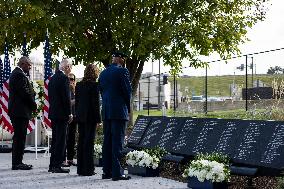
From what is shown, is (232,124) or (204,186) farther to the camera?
(232,124)

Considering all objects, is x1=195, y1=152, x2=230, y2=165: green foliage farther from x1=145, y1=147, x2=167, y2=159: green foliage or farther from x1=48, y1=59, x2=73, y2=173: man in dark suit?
x1=48, y1=59, x2=73, y2=173: man in dark suit

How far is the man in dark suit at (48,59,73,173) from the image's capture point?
450 inches

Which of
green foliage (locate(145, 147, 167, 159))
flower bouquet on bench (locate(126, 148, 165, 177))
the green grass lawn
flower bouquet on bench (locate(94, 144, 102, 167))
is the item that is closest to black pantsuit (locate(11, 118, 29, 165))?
flower bouquet on bench (locate(94, 144, 102, 167))

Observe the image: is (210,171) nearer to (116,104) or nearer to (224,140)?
(224,140)

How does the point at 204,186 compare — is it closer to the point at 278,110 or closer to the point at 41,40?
the point at 278,110

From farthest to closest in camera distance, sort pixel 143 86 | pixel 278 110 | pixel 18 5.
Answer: pixel 143 86, pixel 18 5, pixel 278 110

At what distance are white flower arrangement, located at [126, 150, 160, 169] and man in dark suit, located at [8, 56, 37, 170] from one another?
2.37 m

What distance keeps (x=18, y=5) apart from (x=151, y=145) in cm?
900

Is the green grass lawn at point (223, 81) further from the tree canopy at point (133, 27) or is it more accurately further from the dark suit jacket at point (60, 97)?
the dark suit jacket at point (60, 97)

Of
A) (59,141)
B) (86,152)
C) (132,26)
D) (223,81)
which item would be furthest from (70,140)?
(223,81)

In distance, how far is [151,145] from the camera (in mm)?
12219

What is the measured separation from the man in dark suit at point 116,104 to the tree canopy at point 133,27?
935 centimetres

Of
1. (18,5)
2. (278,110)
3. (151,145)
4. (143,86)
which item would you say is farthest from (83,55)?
(143,86)

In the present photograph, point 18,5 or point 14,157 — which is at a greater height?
point 18,5
